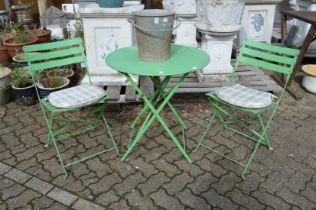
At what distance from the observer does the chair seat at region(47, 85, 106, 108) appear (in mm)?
2920

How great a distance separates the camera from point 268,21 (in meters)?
5.74

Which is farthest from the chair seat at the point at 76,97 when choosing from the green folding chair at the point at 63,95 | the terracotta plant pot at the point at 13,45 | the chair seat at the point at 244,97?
the terracotta plant pot at the point at 13,45

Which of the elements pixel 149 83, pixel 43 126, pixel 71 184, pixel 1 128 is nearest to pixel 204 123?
pixel 149 83

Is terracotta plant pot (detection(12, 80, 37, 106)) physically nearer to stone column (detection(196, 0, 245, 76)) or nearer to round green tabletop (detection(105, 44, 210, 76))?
round green tabletop (detection(105, 44, 210, 76))

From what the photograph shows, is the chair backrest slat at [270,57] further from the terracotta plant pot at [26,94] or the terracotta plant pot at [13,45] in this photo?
the terracotta plant pot at [13,45]

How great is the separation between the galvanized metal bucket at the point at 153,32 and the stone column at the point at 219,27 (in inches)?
59.0

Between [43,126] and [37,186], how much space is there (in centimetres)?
114

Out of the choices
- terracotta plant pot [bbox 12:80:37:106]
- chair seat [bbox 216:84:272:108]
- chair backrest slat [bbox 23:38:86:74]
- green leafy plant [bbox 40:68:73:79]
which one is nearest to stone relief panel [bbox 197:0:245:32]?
chair seat [bbox 216:84:272:108]

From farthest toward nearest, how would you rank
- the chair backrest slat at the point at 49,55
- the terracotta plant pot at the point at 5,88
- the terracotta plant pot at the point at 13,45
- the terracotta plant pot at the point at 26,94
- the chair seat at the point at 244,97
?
the terracotta plant pot at the point at 13,45
the terracotta plant pot at the point at 5,88
the terracotta plant pot at the point at 26,94
the chair backrest slat at the point at 49,55
the chair seat at the point at 244,97

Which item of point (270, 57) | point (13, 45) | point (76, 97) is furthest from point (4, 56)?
point (270, 57)

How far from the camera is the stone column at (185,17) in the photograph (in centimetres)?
513

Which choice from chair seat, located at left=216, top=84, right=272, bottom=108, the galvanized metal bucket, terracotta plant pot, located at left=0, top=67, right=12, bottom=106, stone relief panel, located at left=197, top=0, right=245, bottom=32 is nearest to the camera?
the galvanized metal bucket

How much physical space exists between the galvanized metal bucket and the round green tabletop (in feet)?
0.28

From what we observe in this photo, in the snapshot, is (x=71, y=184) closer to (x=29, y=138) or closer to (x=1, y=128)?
(x=29, y=138)
